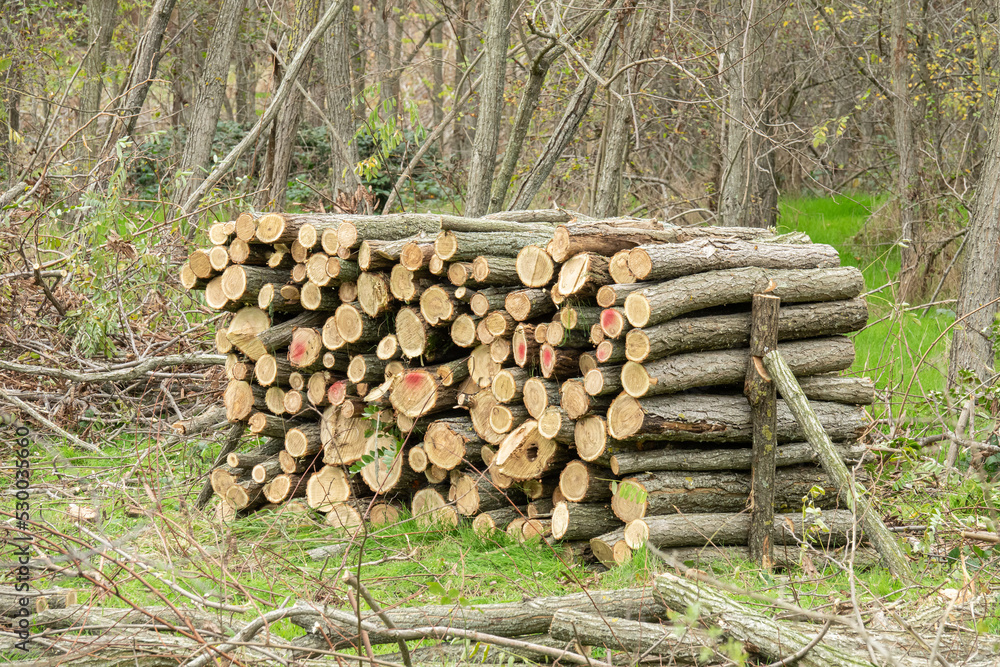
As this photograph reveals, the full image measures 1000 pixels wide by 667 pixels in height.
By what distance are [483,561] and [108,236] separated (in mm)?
4524

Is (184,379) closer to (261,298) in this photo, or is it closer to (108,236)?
(108,236)

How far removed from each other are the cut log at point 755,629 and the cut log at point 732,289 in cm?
152

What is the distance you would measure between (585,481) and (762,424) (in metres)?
1.02

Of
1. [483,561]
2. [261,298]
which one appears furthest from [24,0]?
[483,561]

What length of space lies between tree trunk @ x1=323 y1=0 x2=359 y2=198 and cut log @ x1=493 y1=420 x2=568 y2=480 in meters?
6.18

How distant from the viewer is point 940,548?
15.9 ft

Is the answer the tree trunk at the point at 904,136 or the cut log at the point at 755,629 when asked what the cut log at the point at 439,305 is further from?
the tree trunk at the point at 904,136

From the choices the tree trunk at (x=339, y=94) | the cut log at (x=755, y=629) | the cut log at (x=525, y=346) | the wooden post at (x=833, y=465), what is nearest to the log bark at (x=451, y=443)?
the cut log at (x=525, y=346)

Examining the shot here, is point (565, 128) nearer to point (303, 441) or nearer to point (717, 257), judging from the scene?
point (717, 257)

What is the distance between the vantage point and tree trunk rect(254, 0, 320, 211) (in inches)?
371

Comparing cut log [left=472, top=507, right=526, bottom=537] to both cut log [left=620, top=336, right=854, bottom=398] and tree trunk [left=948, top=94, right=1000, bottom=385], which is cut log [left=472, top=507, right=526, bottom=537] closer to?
cut log [left=620, top=336, right=854, bottom=398]

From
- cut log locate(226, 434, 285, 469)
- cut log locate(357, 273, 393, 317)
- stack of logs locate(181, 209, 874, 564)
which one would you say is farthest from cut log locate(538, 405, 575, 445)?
cut log locate(226, 434, 285, 469)

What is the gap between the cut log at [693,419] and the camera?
4.64 m

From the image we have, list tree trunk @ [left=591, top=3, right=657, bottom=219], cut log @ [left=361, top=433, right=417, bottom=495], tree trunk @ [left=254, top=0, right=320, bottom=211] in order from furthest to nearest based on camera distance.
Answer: tree trunk @ [left=254, top=0, right=320, bottom=211]
tree trunk @ [left=591, top=3, right=657, bottom=219]
cut log @ [left=361, top=433, right=417, bottom=495]
